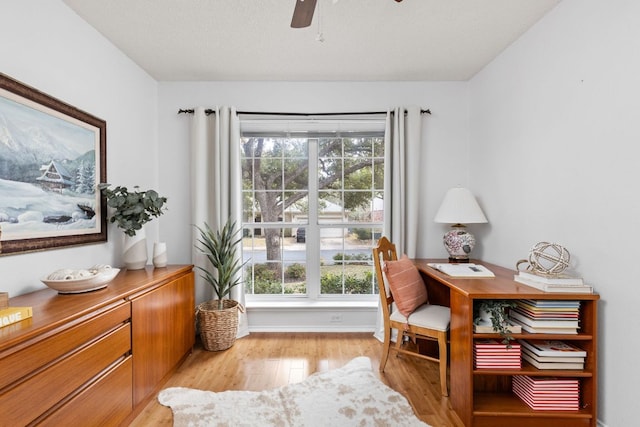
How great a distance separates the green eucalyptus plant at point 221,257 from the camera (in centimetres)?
297

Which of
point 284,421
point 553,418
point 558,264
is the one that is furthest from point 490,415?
point 284,421

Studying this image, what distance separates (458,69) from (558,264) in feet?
6.75

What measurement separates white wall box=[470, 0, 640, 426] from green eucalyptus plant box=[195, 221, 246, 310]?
2.48m

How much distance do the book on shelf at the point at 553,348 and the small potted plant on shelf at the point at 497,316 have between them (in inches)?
4.8

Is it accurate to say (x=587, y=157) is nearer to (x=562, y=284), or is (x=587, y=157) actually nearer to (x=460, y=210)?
(x=562, y=284)

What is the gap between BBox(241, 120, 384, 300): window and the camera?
11.3 ft

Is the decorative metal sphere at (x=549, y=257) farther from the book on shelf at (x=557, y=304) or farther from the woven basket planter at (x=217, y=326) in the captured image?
the woven basket planter at (x=217, y=326)

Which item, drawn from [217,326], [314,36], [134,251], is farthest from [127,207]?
[314,36]

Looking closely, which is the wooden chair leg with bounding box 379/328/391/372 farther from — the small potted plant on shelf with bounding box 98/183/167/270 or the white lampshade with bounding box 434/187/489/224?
the small potted plant on shelf with bounding box 98/183/167/270

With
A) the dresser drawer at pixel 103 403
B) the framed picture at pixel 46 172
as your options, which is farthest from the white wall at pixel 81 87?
the dresser drawer at pixel 103 403

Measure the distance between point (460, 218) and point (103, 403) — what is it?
2.84 metres

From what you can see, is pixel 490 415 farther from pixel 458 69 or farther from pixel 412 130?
pixel 458 69

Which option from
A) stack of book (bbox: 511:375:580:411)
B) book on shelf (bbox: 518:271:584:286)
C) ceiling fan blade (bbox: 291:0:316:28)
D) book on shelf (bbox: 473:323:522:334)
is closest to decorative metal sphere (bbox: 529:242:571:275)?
book on shelf (bbox: 518:271:584:286)

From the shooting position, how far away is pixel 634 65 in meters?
1.62
